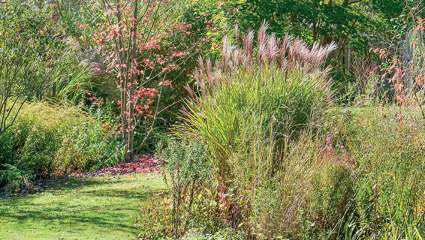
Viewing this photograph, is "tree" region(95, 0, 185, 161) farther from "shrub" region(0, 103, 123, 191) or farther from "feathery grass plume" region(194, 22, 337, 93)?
"feathery grass plume" region(194, 22, 337, 93)

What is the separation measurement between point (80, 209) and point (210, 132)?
174 cm

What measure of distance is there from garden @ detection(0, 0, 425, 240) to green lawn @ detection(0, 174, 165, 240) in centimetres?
3

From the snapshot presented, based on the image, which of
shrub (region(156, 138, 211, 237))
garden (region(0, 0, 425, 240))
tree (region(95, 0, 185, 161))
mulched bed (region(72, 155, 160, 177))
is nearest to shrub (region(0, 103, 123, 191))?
garden (region(0, 0, 425, 240))

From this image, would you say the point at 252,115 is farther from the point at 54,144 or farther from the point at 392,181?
the point at 54,144

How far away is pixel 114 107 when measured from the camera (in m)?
15.5

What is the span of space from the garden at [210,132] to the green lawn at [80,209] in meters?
0.03

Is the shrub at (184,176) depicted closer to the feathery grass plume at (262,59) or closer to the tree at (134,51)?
the feathery grass plume at (262,59)

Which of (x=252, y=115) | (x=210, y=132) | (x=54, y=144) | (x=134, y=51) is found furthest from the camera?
(x=134, y=51)

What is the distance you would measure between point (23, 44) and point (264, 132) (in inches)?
194

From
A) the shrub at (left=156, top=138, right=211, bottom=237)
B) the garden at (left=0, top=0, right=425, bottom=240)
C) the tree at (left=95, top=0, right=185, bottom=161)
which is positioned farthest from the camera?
the tree at (left=95, top=0, right=185, bottom=161)

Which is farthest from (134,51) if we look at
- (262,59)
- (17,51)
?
(262,59)

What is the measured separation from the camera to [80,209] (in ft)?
29.9

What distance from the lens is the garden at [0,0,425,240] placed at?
22.5ft

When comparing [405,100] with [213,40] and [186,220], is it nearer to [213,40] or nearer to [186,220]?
[186,220]
